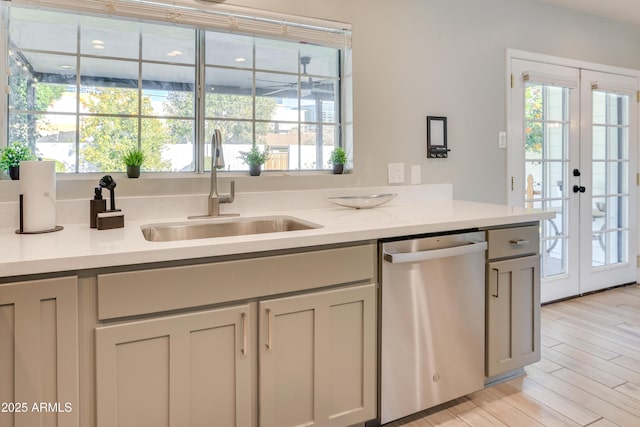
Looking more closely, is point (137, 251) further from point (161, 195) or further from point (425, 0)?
point (425, 0)

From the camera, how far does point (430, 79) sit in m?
2.71

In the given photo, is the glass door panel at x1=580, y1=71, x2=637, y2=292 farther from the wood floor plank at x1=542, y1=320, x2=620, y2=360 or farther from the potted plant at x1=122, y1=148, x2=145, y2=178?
the potted plant at x1=122, y1=148, x2=145, y2=178

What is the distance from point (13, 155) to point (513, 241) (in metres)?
2.25

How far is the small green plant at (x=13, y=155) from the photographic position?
1.71 meters

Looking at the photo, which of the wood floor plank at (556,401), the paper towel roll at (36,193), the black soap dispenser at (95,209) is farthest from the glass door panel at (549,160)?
the paper towel roll at (36,193)

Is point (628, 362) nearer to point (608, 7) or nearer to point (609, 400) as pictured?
point (609, 400)

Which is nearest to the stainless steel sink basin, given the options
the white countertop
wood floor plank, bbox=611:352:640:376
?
the white countertop

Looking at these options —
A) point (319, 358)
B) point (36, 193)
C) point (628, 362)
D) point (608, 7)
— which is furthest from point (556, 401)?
point (608, 7)

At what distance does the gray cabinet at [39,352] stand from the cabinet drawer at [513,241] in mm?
1698

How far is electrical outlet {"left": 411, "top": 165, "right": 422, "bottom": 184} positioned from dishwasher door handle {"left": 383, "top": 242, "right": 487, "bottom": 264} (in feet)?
2.76

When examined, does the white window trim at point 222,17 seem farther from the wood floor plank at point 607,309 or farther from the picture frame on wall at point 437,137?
the wood floor plank at point 607,309

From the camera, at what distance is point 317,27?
233 cm

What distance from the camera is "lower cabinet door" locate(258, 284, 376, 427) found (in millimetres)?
1466

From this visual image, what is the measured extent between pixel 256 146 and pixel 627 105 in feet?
11.5
